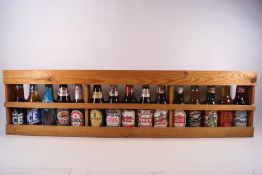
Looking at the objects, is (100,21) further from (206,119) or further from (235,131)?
(235,131)

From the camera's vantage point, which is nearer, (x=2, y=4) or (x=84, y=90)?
(x=84, y=90)

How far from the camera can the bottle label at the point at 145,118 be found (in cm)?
96

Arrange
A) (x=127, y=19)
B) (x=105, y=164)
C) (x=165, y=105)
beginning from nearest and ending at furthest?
(x=105, y=164), (x=165, y=105), (x=127, y=19)

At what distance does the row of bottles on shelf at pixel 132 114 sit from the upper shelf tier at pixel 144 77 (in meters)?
0.06

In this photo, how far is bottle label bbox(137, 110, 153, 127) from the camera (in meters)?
0.96

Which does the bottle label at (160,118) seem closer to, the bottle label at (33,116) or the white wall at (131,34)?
the white wall at (131,34)

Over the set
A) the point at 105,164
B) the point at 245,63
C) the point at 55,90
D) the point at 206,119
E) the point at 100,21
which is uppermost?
the point at 100,21

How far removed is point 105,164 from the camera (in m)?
0.71

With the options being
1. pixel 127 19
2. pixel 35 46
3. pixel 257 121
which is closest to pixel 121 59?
pixel 127 19

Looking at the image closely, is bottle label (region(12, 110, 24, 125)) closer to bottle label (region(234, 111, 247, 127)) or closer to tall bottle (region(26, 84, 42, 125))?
tall bottle (region(26, 84, 42, 125))

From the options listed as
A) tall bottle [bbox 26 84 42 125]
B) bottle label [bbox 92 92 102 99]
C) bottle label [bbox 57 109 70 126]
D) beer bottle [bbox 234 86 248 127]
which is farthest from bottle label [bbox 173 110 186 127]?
tall bottle [bbox 26 84 42 125]

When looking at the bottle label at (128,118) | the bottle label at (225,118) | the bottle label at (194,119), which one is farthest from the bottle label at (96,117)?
the bottle label at (225,118)

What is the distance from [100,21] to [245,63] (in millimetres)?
835

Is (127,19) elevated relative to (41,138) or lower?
elevated
